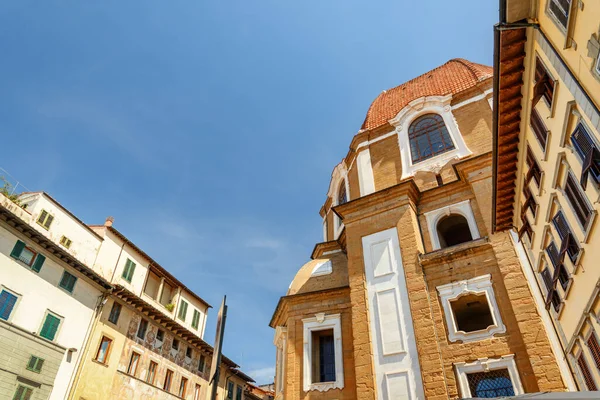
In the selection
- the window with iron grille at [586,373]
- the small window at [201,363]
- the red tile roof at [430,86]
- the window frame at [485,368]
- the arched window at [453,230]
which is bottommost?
the window with iron grille at [586,373]

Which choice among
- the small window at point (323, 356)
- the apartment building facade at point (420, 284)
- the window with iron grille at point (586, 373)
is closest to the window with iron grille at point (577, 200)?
→ the window with iron grille at point (586, 373)

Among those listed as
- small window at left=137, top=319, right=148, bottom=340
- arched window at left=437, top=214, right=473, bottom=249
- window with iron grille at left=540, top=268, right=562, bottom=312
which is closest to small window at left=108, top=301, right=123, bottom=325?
small window at left=137, top=319, right=148, bottom=340

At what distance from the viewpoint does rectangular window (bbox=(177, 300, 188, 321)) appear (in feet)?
105

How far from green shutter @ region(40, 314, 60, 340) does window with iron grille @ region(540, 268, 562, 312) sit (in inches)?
884

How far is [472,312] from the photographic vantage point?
60.4 ft

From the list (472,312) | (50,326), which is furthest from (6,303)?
(472,312)

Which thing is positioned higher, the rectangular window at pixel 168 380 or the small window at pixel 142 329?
the small window at pixel 142 329

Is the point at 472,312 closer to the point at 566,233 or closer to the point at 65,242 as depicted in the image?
the point at 566,233

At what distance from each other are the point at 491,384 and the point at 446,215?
7553mm

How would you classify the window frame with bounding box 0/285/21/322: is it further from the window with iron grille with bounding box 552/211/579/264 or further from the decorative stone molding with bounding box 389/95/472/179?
the window with iron grille with bounding box 552/211/579/264

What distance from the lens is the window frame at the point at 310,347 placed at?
57.2 ft

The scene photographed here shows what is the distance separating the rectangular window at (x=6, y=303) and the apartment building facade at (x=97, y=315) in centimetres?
5

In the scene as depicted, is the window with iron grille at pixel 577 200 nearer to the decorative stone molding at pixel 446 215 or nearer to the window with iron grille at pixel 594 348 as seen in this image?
the window with iron grille at pixel 594 348

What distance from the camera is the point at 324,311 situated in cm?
1969
